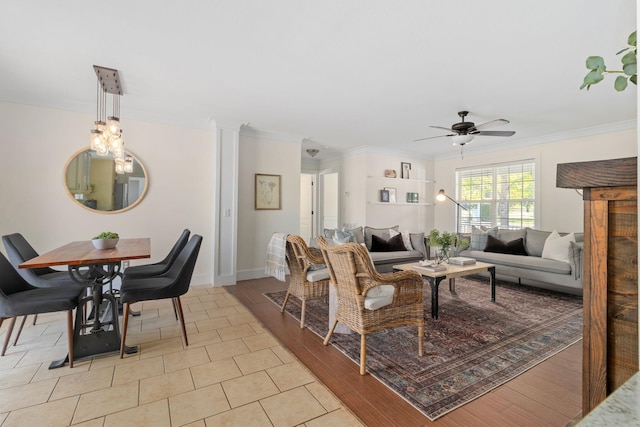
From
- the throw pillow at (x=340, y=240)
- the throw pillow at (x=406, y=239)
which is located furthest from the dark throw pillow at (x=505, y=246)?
the throw pillow at (x=340, y=240)

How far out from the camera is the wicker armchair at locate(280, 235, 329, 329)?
2875 millimetres

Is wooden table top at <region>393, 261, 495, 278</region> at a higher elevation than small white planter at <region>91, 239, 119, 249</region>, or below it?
below

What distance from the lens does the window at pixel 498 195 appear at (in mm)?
5539

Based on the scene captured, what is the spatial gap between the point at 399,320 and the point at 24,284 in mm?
3112

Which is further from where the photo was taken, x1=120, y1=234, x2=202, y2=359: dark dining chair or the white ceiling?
x1=120, y1=234, x2=202, y2=359: dark dining chair

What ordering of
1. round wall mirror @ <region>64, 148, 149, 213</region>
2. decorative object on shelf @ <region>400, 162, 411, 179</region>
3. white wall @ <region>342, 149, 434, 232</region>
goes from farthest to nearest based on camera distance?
decorative object on shelf @ <region>400, 162, 411, 179</region>
white wall @ <region>342, 149, 434, 232</region>
round wall mirror @ <region>64, 148, 149, 213</region>

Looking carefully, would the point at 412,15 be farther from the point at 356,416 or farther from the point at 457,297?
the point at 457,297

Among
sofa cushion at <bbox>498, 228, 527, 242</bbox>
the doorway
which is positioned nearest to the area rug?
sofa cushion at <bbox>498, 228, 527, 242</bbox>

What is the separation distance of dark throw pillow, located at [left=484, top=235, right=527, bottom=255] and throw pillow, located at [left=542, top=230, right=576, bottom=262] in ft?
1.13

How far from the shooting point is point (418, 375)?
212cm

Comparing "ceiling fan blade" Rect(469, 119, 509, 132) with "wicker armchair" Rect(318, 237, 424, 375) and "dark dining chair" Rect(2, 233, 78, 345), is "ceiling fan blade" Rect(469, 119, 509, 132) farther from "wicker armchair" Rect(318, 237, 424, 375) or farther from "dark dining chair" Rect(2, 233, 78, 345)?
"dark dining chair" Rect(2, 233, 78, 345)

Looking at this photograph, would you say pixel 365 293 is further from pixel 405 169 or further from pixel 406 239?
pixel 405 169

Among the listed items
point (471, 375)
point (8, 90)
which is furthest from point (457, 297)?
point (8, 90)

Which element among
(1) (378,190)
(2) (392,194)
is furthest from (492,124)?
(2) (392,194)
